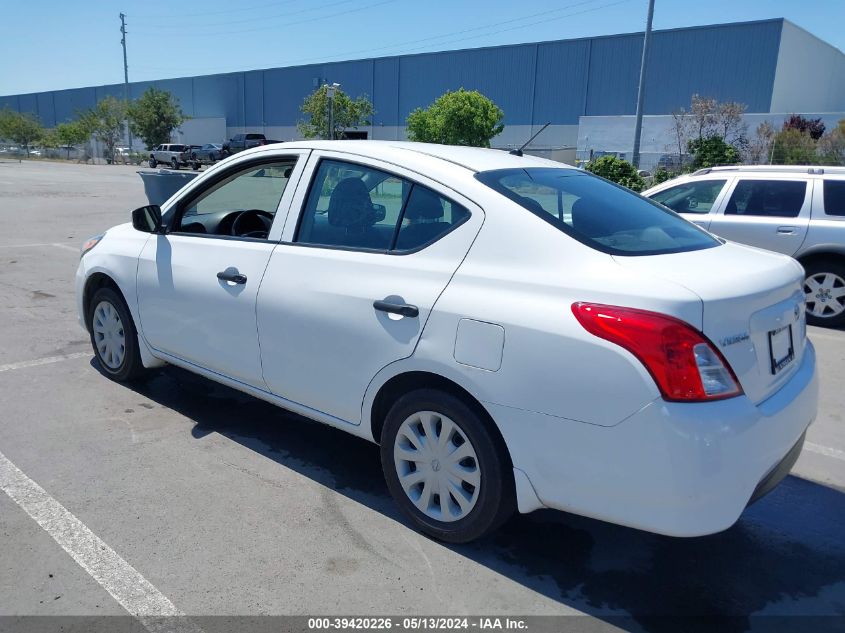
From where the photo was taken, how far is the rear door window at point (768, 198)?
7.96m

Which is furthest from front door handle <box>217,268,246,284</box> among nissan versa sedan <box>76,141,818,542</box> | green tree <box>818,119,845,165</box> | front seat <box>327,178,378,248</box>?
green tree <box>818,119,845,165</box>

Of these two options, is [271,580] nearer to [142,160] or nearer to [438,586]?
[438,586]

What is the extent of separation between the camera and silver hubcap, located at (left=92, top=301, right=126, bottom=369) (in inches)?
193

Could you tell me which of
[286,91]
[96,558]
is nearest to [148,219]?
[96,558]

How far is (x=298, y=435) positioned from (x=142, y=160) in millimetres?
63510

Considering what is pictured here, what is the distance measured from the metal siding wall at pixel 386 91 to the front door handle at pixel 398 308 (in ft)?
183

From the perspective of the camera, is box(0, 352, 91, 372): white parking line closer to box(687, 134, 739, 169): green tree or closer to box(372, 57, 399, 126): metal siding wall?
box(687, 134, 739, 169): green tree

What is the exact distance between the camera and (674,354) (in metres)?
2.42

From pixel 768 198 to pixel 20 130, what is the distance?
78.6 m

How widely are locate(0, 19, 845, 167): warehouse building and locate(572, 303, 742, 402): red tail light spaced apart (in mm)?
28749

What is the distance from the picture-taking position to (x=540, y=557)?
3.12 meters

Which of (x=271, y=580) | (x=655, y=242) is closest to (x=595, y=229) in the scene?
(x=655, y=242)

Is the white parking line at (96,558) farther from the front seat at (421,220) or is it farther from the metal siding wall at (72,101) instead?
the metal siding wall at (72,101)

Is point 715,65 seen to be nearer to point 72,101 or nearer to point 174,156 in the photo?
point 174,156
